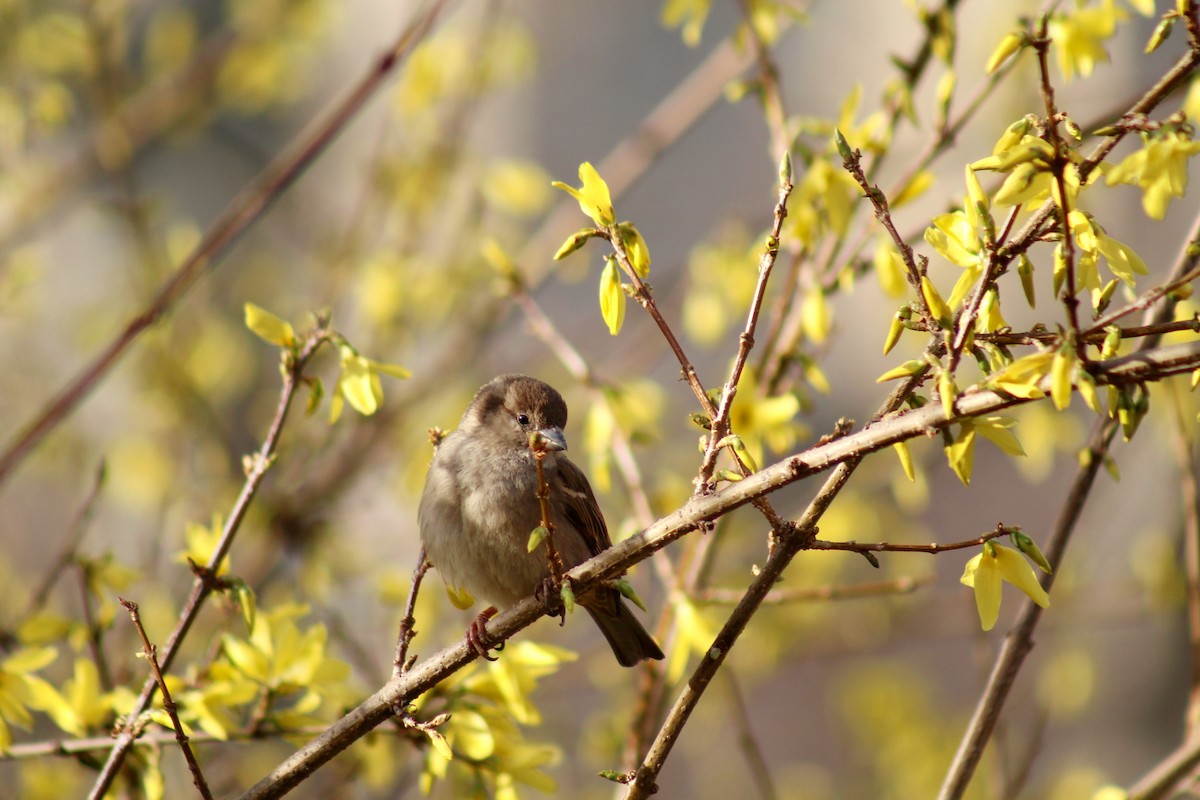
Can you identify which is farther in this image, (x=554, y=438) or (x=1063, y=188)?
(x=554, y=438)

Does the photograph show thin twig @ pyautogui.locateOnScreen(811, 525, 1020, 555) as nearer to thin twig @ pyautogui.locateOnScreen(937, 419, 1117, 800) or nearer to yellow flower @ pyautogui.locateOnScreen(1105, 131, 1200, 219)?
yellow flower @ pyautogui.locateOnScreen(1105, 131, 1200, 219)

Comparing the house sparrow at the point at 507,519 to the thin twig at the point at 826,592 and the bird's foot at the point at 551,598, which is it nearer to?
the thin twig at the point at 826,592

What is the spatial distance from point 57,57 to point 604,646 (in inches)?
177

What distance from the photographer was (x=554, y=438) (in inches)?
156

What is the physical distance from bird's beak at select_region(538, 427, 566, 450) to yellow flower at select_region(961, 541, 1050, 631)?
164 centimetres

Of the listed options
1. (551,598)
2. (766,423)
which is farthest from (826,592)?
(551,598)

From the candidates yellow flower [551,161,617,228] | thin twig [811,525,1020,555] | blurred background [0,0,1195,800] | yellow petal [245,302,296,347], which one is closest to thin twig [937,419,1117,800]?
blurred background [0,0,1195,800]

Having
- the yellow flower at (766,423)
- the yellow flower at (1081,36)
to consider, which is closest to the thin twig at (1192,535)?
the yellow flower at (766,423)

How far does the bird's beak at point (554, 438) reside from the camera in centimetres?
373

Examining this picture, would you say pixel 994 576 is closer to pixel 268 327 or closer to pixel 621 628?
pixel 268 327

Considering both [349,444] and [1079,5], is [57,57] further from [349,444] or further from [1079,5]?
[1079,5]

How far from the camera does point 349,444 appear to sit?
5.98 m

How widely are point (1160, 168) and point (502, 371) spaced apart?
17.9 ft

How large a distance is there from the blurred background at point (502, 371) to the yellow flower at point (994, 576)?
4.14ft
